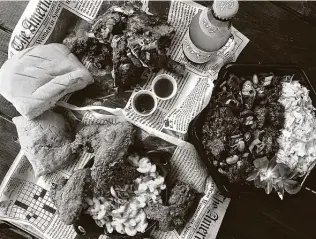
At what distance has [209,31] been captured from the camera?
129 centimetres

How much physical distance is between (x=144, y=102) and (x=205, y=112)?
0.23m

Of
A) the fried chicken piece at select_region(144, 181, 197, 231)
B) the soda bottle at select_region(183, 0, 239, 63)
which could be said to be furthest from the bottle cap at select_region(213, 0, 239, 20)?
the fried chicken piece at select_region(144, 181, 197, 231)

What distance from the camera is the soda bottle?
1180 mm

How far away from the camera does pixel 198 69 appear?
1.51 metres

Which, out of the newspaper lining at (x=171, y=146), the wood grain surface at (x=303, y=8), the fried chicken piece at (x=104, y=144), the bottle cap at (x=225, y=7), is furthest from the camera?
the wood grain surface at (x=303, y=8)

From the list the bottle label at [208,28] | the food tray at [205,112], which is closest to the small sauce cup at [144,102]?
the food tray at [205,112]

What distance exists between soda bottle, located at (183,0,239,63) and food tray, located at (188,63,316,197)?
84 mm

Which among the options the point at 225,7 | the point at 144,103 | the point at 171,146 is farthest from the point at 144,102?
the point at 225,7

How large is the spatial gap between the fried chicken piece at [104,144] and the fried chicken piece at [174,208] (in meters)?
0.16

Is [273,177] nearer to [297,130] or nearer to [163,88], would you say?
[297,130]

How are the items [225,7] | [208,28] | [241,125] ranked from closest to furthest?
[225,7]
[208,28]
[241,125]

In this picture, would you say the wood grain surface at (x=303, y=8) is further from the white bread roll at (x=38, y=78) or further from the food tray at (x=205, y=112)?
the white bread roll at (x=38, y=78)

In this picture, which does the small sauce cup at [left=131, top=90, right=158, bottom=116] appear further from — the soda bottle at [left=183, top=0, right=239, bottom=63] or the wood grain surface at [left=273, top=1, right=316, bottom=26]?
the wood grain surface at [left=273, top=1, right=316, bottom=26]

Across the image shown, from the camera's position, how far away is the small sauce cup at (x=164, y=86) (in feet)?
4.81
